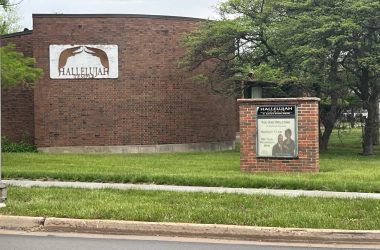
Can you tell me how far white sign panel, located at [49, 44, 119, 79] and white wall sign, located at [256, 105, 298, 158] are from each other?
1173cm

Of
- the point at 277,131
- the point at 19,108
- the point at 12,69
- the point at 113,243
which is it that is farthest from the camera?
the point at 19,108

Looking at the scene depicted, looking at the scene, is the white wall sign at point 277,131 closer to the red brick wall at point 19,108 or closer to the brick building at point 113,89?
the brick building at point 113,89

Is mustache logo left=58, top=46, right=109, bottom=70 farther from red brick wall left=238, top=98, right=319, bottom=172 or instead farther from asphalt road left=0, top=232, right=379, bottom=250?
asphalt road left=0, top=232, right=379, bottom=250

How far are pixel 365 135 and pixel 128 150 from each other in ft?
34.6

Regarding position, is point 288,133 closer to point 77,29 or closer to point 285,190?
point 285,190

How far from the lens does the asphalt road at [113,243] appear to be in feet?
24.1

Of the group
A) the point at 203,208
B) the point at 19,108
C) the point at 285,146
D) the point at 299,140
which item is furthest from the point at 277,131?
the point at 19,108

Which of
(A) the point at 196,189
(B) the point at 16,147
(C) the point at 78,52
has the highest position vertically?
(C) the point at 78,52

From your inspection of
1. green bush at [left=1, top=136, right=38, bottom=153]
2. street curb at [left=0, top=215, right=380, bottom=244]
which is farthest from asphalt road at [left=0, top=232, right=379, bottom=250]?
green bush at [left=1, top=136, right=38, bottom=153]

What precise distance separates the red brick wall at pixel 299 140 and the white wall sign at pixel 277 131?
0.38 ft

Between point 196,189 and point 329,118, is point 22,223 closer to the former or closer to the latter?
point 196,189

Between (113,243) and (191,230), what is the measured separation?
121 centimetres

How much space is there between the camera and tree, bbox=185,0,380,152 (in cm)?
2006

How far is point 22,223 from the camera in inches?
343
